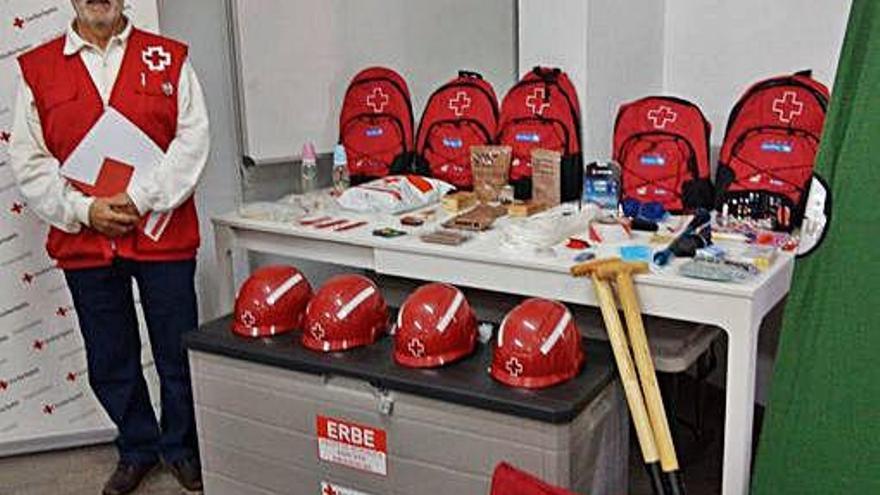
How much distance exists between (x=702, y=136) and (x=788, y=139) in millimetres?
232

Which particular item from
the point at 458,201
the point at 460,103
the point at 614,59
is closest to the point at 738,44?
the point at 614,59

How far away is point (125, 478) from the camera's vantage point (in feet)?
9.21

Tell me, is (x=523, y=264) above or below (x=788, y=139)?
below

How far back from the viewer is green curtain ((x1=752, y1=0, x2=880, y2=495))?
172 cm

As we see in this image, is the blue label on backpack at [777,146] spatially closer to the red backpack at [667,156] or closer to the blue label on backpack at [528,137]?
the red backpack at [667,156]

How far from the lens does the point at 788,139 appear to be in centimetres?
250

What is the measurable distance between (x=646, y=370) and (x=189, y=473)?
4.80 ft

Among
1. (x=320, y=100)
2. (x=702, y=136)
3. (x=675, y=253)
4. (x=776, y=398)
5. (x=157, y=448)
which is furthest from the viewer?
(x=320, y=100)

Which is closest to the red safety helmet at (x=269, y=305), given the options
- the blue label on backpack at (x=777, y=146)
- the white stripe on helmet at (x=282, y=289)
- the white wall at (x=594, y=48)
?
the white stripe on helmet at (x=282, y=289)

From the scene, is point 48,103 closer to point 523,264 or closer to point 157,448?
point 157,448

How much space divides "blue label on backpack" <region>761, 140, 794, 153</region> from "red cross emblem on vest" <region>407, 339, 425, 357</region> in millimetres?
1108

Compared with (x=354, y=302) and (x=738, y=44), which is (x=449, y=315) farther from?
(x=738, y=44)

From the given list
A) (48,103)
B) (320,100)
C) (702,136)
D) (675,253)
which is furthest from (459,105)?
(48,103)

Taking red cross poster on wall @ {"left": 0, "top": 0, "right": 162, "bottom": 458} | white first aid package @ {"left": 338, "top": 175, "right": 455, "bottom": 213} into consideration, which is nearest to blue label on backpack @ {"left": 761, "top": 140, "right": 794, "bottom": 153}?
white first aid package @ {"left": 338, "top": 175, "right": 455, "bottom": 213}
